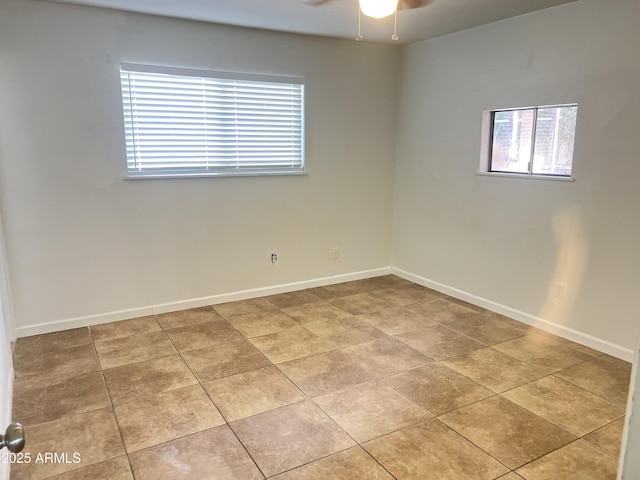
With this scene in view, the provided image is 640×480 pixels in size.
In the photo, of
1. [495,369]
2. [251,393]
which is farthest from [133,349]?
[495,369]

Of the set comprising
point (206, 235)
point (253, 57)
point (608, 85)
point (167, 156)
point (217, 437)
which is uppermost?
point (253, 57)

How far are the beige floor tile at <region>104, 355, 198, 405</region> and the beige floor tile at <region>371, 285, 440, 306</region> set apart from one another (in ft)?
6.86

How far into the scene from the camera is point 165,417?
247 cm

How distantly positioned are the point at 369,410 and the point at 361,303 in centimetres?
177

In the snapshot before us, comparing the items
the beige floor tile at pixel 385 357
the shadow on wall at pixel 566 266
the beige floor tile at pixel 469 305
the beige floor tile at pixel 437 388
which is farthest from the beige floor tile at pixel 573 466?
the beige floor tile at pixel 469 305

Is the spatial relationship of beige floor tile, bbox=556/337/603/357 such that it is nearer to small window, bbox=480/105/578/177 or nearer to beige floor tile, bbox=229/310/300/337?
small window, bbox=480/105/578/177

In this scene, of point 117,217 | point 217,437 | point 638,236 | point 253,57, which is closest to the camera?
point 217,437

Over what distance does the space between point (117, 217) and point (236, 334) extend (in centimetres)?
Result: 133

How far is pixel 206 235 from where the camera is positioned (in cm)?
406

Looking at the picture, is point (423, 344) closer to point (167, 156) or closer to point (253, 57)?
point (167, 156)

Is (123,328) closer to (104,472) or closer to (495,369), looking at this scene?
(104,472)

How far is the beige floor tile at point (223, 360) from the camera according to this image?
2967mm

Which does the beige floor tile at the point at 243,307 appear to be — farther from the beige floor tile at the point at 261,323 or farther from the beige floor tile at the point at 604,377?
the beige floor tile at the point at 604,377

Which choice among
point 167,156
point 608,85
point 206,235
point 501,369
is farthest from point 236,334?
point 608,85
